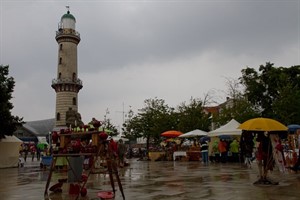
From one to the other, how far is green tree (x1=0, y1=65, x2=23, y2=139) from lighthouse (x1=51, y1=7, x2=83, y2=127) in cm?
2131

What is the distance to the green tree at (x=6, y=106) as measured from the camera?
24.6 meters

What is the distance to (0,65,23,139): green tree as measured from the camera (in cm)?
2461

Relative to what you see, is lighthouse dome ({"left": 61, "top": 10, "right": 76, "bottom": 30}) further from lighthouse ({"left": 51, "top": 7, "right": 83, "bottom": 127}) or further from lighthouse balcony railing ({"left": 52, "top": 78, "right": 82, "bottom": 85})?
lighthouse balcony railing ({"left": 52, "top": 78, "right": 82, "bottom": 85})

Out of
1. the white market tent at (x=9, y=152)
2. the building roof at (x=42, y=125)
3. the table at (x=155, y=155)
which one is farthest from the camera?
the building roof at (x=42, y=125)

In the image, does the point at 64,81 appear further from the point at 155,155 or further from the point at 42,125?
the point at 42,125

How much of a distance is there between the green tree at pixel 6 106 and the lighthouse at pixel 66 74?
2131 cm

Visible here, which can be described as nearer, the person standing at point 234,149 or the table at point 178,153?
the person standing at point 234,149

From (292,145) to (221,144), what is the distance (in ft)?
24.8

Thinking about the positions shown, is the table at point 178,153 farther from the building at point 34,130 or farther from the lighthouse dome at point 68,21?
the building at point 34,130

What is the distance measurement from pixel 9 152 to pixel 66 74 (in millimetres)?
22815

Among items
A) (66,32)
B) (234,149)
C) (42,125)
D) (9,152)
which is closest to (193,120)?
(234,149)

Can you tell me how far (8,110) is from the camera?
25.0 meters

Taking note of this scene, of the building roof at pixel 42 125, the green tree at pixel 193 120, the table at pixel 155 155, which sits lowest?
the table at pixel 155 155

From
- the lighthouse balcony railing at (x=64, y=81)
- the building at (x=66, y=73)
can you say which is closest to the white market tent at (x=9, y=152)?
the building at (x=66, y=73)
